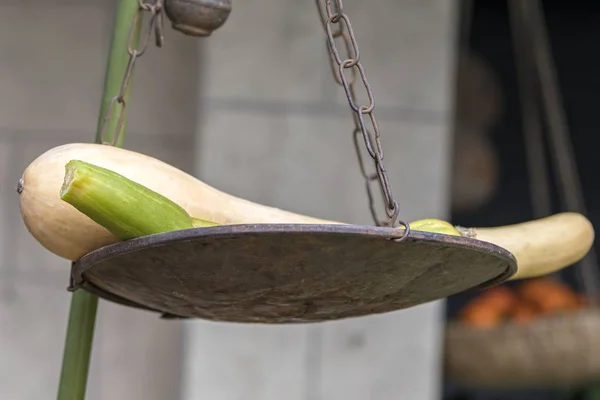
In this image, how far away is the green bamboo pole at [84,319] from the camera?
84cm

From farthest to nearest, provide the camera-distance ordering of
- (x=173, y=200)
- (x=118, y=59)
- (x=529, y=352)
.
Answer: (x=529, y=352) < (x=118, y=59) < (x=173, y=200)

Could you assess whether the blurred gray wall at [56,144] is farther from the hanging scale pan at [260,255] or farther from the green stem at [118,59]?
the hanging scale pan at [260,255]

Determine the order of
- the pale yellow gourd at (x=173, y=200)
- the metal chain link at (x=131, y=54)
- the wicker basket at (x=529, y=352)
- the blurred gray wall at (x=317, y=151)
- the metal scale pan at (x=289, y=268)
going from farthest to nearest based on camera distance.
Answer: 1. the wicker basket at (x=529, y=352)
2. the blurred gray wall at (x=317, y=151)
3. the metal chain link at (x=131, y=54)
4. the pale yellow gourd at (x=173, y=200)
5. the metal scale pan at (x=289, y=268)

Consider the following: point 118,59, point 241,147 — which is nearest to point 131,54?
point 118,59

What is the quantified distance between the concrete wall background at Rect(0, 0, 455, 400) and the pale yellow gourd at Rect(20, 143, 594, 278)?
0.91m

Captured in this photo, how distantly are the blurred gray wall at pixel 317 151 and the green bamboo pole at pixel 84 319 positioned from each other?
82cm

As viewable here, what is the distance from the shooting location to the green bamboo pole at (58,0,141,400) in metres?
0.84

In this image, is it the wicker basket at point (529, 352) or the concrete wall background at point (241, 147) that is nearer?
the concrete wall background at point (241, 147)

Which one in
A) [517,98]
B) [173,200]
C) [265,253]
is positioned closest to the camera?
[265,253]

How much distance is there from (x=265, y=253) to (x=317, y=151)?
116 centimetres

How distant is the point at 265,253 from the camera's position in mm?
573

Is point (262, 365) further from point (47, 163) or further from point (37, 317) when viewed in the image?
point (47, 163)

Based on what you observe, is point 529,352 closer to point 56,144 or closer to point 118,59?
point 56,144

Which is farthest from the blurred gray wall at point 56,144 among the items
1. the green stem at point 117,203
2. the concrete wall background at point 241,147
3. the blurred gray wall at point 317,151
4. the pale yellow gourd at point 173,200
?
the green stem at point 117,203
